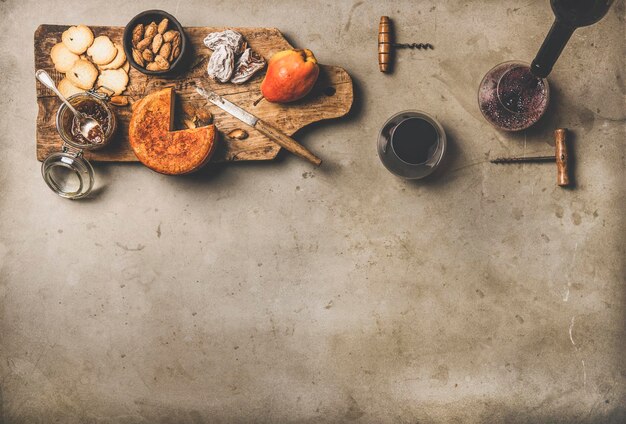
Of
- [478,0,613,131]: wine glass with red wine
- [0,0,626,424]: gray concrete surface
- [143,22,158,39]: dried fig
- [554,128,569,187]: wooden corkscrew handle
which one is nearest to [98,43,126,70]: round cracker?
[143,22,158,39]: dried fig

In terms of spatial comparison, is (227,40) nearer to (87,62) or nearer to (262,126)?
(262,126)

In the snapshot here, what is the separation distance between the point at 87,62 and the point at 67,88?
11cm

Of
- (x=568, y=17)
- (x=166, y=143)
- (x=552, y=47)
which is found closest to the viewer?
(x=568, y=17)

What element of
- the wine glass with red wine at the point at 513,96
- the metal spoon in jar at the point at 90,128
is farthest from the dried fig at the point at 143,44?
the wine glass with red wine at the point at 513,96

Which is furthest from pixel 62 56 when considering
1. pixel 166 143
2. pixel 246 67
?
pixel 246 67

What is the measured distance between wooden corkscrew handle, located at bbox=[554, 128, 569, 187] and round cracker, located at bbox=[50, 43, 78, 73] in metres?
1.59

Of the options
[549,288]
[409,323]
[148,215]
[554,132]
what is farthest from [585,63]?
[148,215]

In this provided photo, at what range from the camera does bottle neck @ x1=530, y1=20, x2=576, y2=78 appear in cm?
126

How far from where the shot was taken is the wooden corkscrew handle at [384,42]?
5.06 ft

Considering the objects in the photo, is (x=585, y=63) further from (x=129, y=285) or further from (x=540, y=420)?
(x=129, y=285)

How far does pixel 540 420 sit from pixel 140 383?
1.38m

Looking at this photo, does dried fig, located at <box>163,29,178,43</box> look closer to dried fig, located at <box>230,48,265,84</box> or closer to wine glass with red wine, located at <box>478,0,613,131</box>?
dried fig, located at <box>230,48,265,84</box>

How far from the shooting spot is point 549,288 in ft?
5.25

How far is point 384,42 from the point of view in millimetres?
1540
